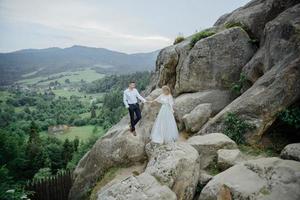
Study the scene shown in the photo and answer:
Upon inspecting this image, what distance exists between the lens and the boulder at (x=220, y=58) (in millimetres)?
16906

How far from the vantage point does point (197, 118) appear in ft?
49.9

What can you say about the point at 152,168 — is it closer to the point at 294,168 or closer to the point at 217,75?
the point at 294,168

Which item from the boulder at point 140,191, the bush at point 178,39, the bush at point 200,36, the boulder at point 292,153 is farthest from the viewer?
the bush at point 178,39

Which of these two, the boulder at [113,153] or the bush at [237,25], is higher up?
the bush at [237,25]

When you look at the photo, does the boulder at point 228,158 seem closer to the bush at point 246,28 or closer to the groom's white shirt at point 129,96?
the groom's white shirt at point 129,96

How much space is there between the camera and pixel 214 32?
1858cm

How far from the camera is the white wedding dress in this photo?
13711 millimetres

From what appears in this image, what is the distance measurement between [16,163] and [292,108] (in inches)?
1425

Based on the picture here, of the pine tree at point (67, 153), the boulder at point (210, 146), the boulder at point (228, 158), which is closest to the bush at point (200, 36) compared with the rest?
the boulder at point (210, 146)

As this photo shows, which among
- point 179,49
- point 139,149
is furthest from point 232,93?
point 139,149

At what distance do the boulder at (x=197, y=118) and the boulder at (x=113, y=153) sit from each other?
6.55ft

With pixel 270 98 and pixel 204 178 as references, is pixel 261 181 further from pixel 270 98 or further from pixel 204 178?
pixel 270 98

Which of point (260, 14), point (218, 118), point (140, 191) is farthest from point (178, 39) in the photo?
point (140, 191)

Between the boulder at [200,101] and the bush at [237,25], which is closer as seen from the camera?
the boulder at [200,101]
